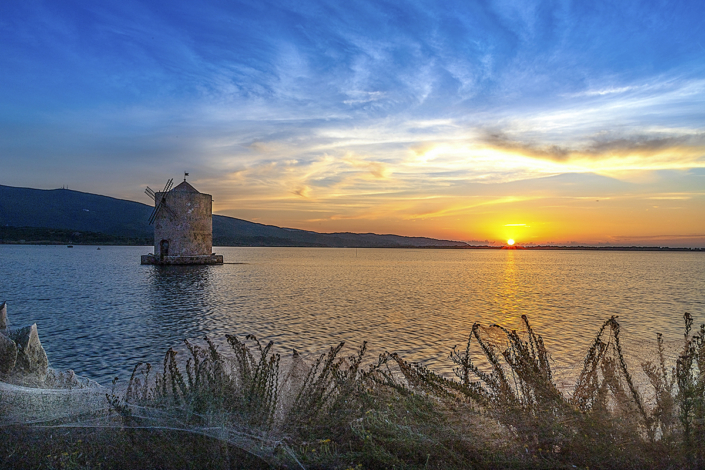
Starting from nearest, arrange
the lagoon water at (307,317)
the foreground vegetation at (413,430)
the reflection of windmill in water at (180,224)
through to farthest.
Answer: the foreground vegetation at (413,430)
the lagoon water at (307,317)
the reflection of windmill in water at (180,224)

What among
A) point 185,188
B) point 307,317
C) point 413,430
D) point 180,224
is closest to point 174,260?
point 180,224

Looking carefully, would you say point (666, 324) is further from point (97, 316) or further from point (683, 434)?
point (97, 316)

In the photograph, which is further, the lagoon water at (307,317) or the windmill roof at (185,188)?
the windmill roof at (185,188)

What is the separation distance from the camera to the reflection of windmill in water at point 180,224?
1972 inches

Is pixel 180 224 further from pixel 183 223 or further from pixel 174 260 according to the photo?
pixel 174 260

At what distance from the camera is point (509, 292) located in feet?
113

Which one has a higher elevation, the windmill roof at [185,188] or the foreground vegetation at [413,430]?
the windmill roof at [185,188]

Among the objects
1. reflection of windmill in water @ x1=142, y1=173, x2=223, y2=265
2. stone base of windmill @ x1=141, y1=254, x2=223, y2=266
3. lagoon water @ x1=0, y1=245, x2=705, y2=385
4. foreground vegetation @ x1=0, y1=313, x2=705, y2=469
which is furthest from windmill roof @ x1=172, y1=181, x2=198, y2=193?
foreground vegetation @ x1=0, y1=313, x2=705, y2=469

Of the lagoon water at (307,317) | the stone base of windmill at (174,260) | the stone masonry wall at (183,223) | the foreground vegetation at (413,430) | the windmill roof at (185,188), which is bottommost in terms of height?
the lagoon water at (307,317)

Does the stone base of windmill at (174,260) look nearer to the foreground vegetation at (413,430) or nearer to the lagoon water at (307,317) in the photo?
the lagoon water at (307,317)

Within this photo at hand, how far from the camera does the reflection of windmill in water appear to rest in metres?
50.1

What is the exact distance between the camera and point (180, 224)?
50500mm

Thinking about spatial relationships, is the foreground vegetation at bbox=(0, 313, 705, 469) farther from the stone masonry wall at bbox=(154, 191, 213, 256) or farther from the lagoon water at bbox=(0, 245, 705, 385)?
the stone masonry wall at bbox=(154, 191, 213, 256)

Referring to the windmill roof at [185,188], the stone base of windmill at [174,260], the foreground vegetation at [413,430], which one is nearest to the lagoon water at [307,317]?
the foreground vegetation at [413,430]
